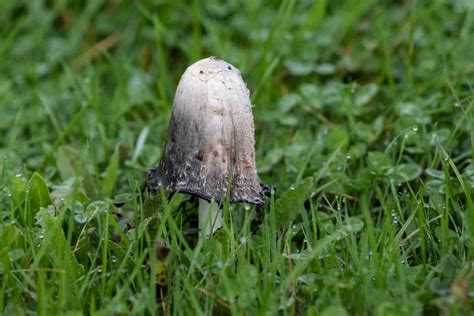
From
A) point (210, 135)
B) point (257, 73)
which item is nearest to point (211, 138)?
point (210, 135)

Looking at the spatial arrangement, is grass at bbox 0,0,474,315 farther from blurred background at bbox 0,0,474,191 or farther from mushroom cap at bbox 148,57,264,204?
mushroom cap at bbox 148,57,264,204

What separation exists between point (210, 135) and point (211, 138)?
11mm

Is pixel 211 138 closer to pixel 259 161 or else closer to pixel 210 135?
pixel 210 135

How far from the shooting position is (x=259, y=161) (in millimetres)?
3400

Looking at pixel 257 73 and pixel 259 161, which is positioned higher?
pixel 257 73

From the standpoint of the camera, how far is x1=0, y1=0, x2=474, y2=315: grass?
2400mm

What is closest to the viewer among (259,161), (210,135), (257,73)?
(210,135)

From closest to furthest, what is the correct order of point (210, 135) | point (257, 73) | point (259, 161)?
point (210, 135), point (259, 161), point (257, 73)

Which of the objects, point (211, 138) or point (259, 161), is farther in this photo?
point (259, 161)

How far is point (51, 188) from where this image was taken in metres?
3.22

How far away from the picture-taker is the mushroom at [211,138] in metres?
2.50

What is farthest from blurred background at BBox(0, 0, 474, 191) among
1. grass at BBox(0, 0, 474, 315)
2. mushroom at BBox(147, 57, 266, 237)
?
mushroom at BBox(147, 57, 266, 237)

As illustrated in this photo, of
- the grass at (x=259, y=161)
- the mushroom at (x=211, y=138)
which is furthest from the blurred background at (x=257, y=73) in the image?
the mushroom at (x=211, y=138)

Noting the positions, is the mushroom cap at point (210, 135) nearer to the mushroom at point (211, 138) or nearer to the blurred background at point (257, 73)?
the mushroom at point (211, 138)
